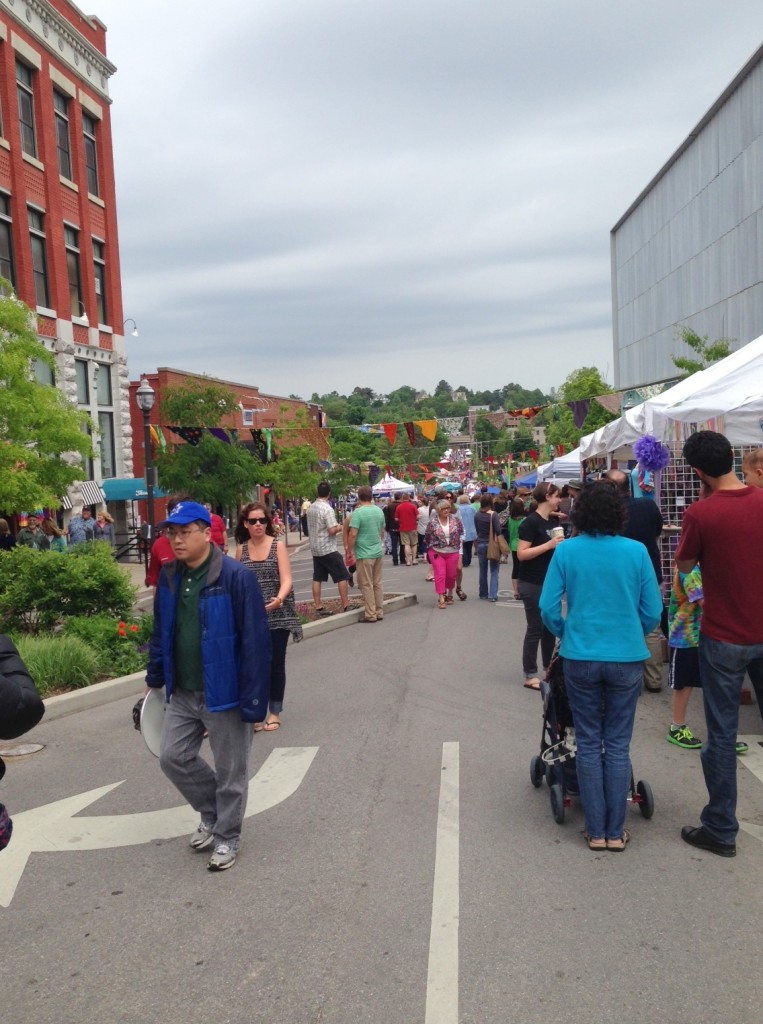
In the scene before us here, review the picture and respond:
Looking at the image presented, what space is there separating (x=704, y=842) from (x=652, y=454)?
5.26m

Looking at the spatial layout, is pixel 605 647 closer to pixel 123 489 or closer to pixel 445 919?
pixel 445 919

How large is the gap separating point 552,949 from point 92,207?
28831mm

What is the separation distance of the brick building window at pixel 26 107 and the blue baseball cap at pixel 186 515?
2406 centimetres

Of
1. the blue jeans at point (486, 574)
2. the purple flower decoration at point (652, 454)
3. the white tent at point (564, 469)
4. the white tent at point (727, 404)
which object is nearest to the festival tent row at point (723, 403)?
the white tent at point (727, 404)

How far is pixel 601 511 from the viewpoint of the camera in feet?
15.7

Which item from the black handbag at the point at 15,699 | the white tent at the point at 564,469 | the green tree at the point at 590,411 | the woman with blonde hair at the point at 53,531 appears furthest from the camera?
the green tree at the point at 590,411

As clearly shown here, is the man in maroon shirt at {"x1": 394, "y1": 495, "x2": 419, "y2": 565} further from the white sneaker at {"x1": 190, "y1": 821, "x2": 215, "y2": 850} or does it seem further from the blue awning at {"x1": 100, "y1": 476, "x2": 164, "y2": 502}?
the white sneaker at {"x1": 190, "y1": 821, "x2": 215, "y2": 850}

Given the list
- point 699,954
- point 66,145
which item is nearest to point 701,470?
point 699,954

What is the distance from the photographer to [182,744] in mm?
4750

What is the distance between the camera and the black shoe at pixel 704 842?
15.3ft

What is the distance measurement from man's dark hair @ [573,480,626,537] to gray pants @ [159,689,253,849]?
202cm

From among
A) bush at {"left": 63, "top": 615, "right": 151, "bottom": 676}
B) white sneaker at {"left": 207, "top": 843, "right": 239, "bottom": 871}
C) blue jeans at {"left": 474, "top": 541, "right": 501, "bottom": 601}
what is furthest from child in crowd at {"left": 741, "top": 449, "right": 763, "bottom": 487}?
blue jeans at {"left": 474, "top": 541, "right": 501, "bottom": 601}

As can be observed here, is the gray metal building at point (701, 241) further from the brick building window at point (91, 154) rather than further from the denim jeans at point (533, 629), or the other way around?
the denim jeans at point (533, 629)

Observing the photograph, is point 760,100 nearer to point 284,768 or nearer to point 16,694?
point 284,768
